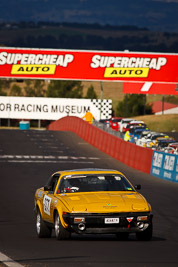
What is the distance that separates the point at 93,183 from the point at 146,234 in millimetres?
1493

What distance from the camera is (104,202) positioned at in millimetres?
12000

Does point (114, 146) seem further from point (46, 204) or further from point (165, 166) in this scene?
point (46, 204)

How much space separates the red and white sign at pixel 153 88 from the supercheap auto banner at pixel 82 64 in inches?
375

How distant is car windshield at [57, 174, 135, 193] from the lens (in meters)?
12.9

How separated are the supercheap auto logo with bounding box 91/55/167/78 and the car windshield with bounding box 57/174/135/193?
5388cm

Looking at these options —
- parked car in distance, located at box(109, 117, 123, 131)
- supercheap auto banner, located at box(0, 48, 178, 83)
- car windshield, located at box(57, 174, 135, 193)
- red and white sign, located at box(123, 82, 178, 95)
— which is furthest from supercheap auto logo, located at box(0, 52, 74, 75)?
car windshield, located at box(57, 174, 135, 193)

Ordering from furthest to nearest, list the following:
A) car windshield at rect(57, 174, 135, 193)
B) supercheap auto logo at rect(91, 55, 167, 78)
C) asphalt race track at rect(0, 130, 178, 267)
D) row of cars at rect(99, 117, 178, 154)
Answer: supercheap auto logo at rect(91, 55, 167, 78), row of cars at rect(99, 117, 178, 154), car windshield at rect(57, 174, 135, 193), asphalt race track at rect(0, 130, 178, 267)

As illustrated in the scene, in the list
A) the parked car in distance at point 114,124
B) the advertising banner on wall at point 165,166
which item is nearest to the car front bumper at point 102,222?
the advertising banner on wall at point 165,166

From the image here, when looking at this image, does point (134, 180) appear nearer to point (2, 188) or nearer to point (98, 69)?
point (2, 188)

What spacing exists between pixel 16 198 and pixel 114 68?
45789 millimetres

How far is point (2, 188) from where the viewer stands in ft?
81.1

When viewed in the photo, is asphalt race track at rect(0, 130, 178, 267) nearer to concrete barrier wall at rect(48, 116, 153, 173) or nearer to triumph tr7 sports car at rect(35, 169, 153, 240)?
triumph tr7 sports car at rect(35, 169, 153, 240)

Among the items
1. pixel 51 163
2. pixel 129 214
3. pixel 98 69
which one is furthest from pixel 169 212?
pixel 98 69

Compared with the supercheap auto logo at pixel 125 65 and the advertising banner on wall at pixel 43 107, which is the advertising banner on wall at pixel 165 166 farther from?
the advertising banner on wall at pixel 43 107
